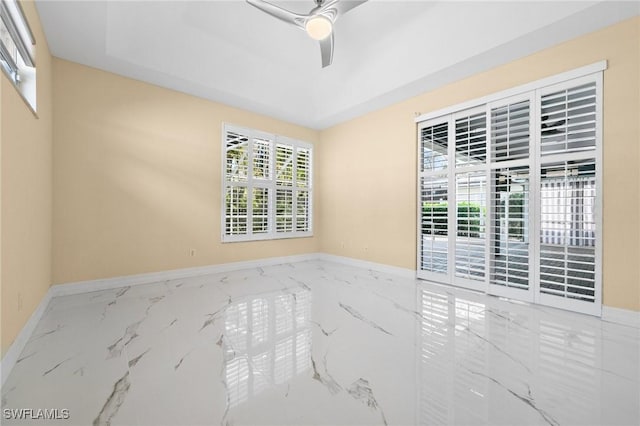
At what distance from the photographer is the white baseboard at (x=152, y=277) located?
11.0 ft

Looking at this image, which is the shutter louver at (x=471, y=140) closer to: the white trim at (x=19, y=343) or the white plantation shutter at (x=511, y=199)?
the white plantation shutter at (x=511, y=199)

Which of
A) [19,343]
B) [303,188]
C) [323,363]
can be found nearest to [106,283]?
[19,343]

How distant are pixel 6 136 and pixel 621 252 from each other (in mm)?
5015

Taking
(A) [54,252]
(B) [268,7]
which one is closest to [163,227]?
(A) [54,252]

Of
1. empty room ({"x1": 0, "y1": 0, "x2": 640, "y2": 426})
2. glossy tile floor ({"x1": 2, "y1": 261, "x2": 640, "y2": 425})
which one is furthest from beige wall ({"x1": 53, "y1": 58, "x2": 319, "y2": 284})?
glossy tile floor ({"x1": 2, "y1": 261, "x2": 640, "y2": 425})

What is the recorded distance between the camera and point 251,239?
492 cm

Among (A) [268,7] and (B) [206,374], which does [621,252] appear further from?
(A) [268,7]

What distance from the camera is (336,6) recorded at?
2.57 m

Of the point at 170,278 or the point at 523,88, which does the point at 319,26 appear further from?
the point at 170,278

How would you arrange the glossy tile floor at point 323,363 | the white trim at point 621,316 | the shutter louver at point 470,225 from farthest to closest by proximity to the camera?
the shutter louver at point 470,225, the white trim at point 621,316, the glossy tile floor at point 323,363

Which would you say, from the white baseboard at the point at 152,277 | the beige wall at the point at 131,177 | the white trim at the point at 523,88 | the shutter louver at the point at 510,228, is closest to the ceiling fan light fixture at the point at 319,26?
the white trim at the point at 523,88

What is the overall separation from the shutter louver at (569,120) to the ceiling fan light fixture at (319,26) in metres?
2.51

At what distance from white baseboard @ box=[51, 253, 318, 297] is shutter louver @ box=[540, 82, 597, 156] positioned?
4.33 m

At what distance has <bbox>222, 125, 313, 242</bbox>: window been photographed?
187 inches
